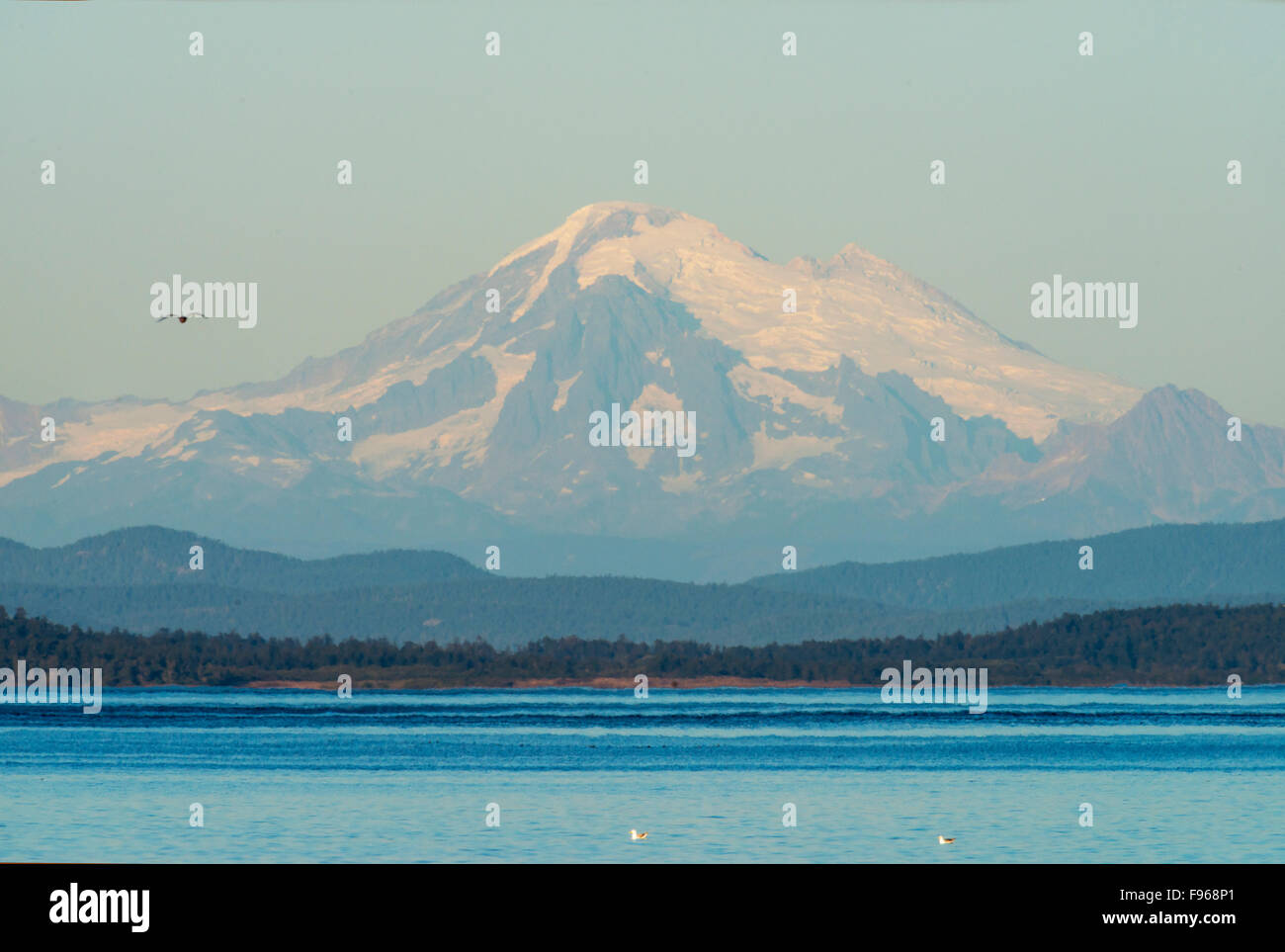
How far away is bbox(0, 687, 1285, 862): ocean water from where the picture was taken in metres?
83.0

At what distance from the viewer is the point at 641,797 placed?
106 metres

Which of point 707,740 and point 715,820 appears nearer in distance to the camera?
point 715,820

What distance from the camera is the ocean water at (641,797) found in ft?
272

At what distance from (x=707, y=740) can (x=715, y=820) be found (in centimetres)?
7272

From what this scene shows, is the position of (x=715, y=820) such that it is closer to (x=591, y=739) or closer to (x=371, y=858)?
(x=371, y=858)

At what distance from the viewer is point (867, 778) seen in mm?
119625
